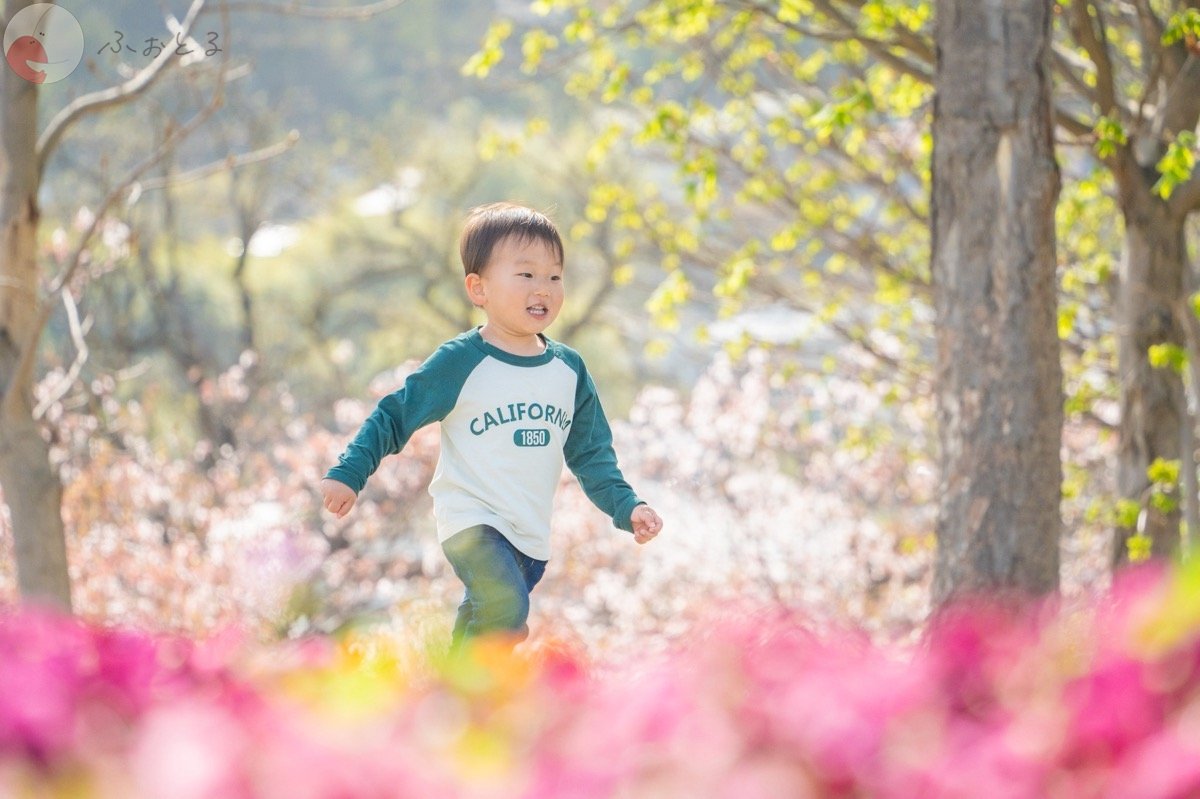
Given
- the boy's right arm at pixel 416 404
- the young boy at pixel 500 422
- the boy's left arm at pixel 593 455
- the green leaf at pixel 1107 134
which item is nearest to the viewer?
the boy's right arm at pixel 416 404

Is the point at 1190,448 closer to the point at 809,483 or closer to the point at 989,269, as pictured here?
the point at 989,269

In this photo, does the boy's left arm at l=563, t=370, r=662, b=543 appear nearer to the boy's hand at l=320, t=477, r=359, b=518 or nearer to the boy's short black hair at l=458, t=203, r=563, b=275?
the boy's short black hair at l=458, t=203, r=563, b=275

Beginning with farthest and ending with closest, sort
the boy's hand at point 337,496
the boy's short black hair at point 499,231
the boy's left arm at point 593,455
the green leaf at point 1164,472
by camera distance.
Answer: the green leaf at point 1164,472 → the boy's left arm at point 593,455 → the boy's short black hair at point 499,231 → the boy's hand at point 337,496

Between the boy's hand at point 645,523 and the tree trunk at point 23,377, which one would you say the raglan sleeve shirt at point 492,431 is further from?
the tree trunk at point 23,377

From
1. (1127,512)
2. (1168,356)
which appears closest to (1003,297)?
(1168,356)

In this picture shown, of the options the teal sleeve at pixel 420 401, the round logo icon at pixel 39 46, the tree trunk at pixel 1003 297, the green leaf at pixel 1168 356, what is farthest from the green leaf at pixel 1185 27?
the round logo icon at pixel 39 46

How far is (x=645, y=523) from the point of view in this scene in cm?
358

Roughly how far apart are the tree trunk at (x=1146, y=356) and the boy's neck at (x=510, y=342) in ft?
10.4

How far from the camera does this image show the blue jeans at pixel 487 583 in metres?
3.50

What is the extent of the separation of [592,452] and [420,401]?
20.5 inches

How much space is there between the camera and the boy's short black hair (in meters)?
3.65

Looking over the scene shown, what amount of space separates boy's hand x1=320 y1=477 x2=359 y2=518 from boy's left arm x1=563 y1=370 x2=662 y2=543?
0.73 metres

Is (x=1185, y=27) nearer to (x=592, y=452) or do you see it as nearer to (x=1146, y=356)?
(x=1146, y=356)

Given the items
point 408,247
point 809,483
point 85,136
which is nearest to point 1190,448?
point 809,483
